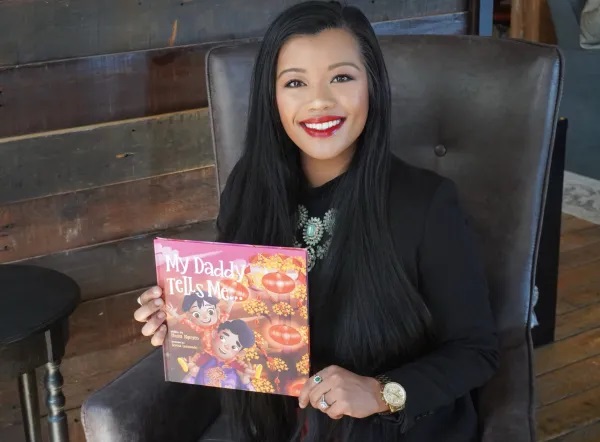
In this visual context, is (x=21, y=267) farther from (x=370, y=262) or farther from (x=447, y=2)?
(x=447, y=2)

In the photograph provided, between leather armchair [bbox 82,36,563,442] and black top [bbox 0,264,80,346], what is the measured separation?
0.67ft

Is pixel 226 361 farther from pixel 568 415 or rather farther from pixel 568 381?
pixel 568 381

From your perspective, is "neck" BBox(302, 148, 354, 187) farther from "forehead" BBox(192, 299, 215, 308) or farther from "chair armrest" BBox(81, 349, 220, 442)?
"chair armrest" BBox(81, 349, 220, 442)

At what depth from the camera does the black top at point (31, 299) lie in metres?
1.31

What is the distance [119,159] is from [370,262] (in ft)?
2.61

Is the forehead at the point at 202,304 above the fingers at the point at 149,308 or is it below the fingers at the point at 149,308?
above

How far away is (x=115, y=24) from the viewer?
5.40 ft

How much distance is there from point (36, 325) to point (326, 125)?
597mm

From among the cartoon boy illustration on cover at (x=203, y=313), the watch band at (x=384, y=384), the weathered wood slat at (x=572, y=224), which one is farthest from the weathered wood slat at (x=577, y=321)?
the cartoon boy illustration on cover at (x=203, y=313)

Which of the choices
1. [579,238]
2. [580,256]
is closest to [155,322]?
[580,256]

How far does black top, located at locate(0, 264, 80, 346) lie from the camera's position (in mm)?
1308

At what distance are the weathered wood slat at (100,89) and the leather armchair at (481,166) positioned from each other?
53 cm

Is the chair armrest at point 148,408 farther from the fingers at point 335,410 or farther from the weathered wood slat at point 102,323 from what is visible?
the weathered wood slat at point 102,323

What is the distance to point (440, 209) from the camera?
3.63 feet
